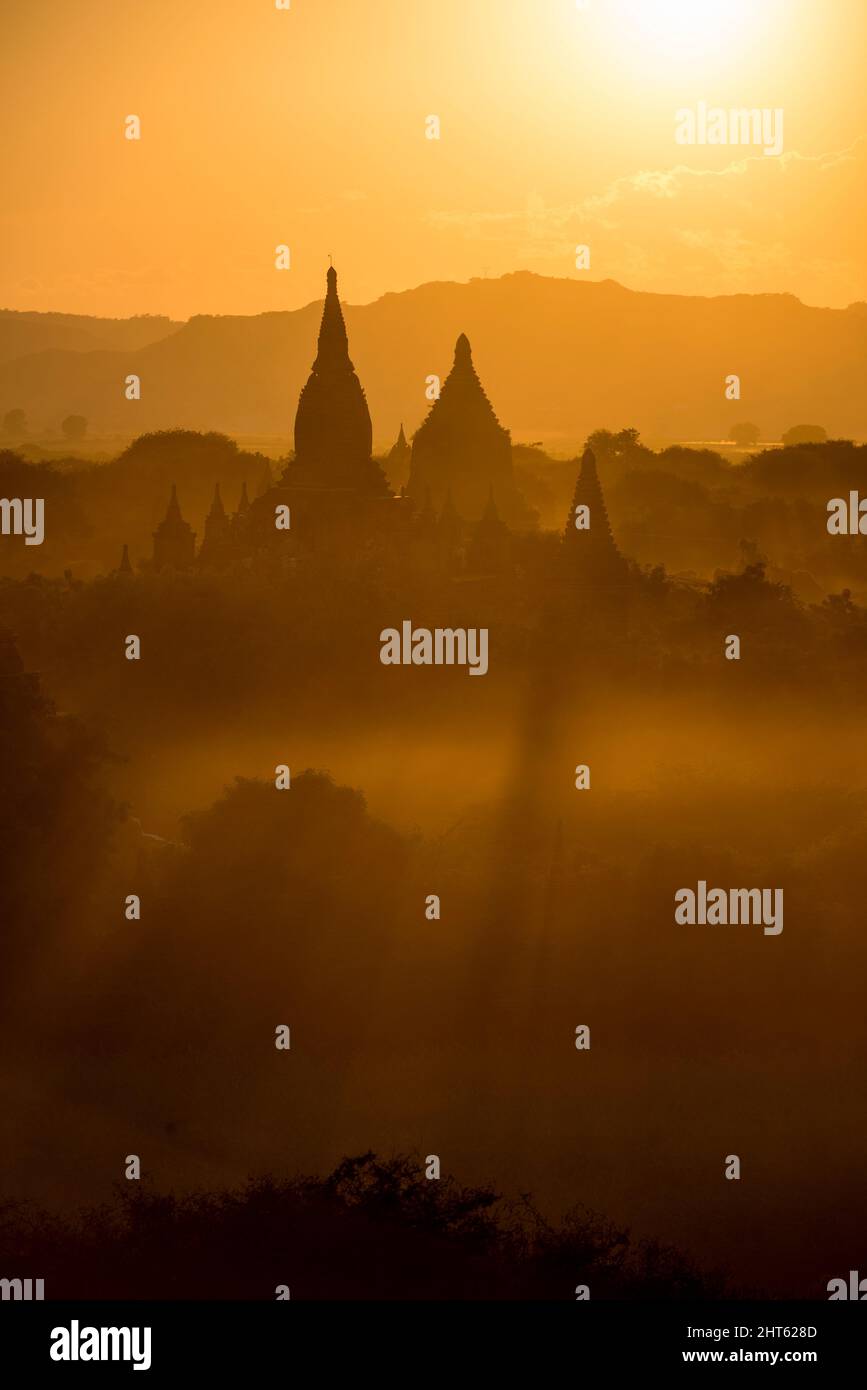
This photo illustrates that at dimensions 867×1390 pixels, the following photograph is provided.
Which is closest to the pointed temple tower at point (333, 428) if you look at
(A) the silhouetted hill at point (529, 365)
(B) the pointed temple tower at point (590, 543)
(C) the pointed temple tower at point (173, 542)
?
(C) the pointed temple tower at point (173, 542)

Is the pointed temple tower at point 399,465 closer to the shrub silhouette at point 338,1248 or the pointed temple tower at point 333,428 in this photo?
the pointed temple tower at point 333,428

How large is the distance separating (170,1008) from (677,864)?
6215 mm

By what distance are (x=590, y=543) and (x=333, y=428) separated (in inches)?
295

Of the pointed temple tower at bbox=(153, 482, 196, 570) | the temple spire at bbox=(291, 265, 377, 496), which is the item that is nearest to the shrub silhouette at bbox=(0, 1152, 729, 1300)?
the temple spire at bbox=(291, 265, 377, 496)

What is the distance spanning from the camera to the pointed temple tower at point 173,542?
41219 mm

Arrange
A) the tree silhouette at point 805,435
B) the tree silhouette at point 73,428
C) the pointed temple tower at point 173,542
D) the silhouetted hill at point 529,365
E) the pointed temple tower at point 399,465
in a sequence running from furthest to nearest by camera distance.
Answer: the silhouetted hill at point 529,365 → the tree silhouette at point 73,428 → the tree silhouette at point 805,435 → the pointed temple tower at point 399,465 → the pointed temple tower at point 173,542

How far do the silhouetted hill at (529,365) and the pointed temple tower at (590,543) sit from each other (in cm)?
10943

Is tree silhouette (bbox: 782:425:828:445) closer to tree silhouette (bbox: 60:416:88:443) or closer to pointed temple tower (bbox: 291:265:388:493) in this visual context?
tree silhouette (bbox: 60:416:88:443)

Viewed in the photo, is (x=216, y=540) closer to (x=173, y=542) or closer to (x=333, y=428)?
(x=173, y=542)

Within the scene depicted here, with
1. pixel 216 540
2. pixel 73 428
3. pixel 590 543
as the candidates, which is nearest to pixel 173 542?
pixel 216 540

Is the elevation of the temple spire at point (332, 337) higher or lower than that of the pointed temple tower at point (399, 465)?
lower

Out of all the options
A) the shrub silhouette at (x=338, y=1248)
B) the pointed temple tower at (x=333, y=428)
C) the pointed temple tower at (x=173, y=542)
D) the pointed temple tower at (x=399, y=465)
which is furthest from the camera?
the pointed temple tower at (x=399, y=465)

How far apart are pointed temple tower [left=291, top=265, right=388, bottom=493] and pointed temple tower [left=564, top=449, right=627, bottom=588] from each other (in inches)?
244

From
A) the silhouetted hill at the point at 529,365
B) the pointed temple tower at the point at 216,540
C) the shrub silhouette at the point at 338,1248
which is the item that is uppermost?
the silhouetted hill at the point at 529,365
